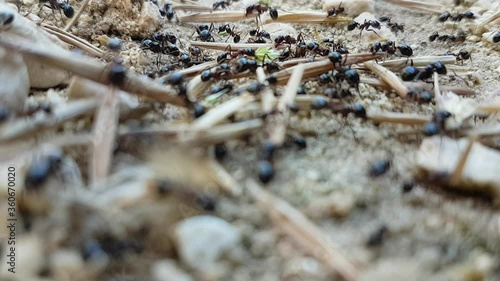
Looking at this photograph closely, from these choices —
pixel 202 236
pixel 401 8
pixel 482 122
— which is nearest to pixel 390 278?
pixel 202 236

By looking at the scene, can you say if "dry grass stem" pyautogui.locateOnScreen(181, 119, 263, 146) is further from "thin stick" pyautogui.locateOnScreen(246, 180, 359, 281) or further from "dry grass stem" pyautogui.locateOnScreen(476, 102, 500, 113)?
"dry grass stem" pyautogui.locateOnScreen(476, 102, 500, 113)

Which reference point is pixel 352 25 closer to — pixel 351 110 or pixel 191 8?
pixel 191 8

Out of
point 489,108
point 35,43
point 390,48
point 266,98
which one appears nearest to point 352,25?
point 390,48

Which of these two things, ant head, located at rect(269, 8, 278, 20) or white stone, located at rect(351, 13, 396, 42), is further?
ant head, located at rect(269, 8, 278, 20)

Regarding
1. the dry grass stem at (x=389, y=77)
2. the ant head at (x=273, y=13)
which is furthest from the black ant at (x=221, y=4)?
the dry grass stem at (x=389, y=77)

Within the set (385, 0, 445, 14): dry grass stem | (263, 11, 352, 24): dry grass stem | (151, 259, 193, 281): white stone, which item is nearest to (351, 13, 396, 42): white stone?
(263, 11, 352, 24): dry grass stem

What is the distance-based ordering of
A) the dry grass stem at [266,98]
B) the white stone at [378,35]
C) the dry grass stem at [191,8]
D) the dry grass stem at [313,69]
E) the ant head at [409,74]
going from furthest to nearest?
1. the dry grass stem at [191,8]
2. the white stone at [378,35]
3. the ant head at [409,74]
4. the dry grass stem at [313,69]
5. the dry grass stem at [266,98]

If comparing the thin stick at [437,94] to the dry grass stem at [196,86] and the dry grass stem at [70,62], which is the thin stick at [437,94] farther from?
the dry grass stem at [70,62]
